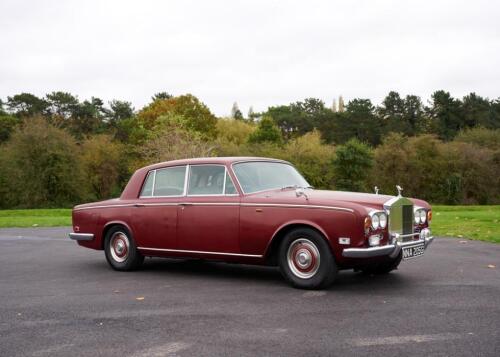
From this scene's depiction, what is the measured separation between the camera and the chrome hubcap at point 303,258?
6.86 metres

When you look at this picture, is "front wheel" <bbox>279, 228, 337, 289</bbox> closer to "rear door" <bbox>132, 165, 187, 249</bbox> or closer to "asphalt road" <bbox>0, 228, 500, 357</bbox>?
"asphalt road" <bbox>0, 228, 500, 357</bbox>

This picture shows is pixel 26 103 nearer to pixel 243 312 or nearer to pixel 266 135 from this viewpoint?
pixel 266 135

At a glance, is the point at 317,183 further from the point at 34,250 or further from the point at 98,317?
the point at 98,317

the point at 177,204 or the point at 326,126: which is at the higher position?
the point at 326,126

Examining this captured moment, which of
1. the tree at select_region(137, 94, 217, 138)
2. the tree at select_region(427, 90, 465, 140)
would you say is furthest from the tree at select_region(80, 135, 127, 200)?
the tree at select_region(427, 90, 465, 140)

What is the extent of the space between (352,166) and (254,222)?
46598mm

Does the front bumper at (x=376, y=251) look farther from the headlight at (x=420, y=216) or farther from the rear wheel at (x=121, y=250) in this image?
the rear wheel at (x=121, y=250)

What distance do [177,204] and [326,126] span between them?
71872mm

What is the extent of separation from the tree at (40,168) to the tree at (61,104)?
32.2 metres

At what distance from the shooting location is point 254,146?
60.8 m

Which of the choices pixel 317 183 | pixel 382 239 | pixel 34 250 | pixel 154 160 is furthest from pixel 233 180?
pixel 317 183

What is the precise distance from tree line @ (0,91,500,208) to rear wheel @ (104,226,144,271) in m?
35.6

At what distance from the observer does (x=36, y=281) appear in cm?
804

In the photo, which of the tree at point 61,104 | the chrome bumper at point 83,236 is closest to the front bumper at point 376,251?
the chrome bumper at point 83,236
